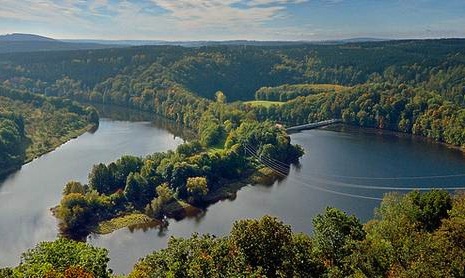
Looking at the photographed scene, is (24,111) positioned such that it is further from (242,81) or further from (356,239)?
(356,239)

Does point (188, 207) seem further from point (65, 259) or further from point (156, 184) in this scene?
point (65, 259)

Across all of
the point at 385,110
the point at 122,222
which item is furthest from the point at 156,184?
the point at 385,110

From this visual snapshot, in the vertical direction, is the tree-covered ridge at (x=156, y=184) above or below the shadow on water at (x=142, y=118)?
above

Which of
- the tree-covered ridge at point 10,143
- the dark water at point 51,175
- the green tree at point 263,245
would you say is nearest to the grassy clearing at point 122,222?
the dark water at point 51,175

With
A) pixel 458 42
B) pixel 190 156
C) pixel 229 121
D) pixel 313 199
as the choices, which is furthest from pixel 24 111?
pixel 458 42

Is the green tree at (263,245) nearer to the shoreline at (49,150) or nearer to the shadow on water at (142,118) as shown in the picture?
the shoreline at (49,150)
